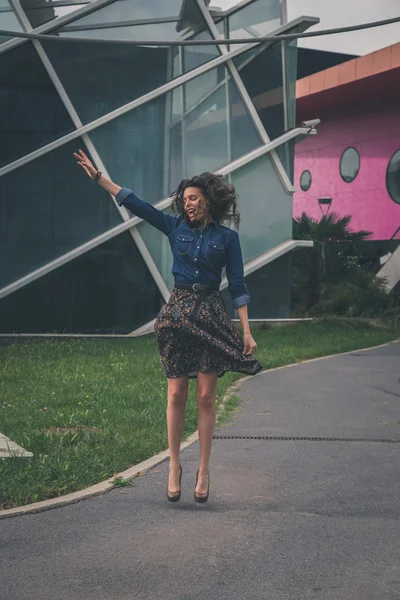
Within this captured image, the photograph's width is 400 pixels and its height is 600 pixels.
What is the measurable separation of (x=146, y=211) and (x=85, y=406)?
3.89m

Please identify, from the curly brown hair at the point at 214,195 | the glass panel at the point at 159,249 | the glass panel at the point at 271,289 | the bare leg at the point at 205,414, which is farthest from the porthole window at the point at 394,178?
the bare leg at the point at 205,414

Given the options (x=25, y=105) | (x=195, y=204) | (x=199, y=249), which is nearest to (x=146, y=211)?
(x=195, y=204)

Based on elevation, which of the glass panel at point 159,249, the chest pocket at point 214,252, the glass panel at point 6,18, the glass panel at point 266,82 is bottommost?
the glass panel at point 159,249

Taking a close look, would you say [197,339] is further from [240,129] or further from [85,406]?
[240,129]

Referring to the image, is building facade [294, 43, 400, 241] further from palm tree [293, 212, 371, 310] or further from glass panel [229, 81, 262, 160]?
glass panel [229, 81, 262, 160]

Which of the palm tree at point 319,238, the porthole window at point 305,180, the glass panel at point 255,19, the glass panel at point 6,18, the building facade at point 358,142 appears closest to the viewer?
the glass panel at point 6,18

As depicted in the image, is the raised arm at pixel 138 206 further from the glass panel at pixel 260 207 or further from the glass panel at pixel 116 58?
the glass panel at pixel 260 207

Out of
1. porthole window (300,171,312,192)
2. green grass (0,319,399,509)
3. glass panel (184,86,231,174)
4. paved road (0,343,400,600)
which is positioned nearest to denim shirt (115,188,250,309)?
paved road (0,343,400,600)

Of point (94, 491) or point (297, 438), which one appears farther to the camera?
point (297, 438)

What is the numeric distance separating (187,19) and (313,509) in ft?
52.1

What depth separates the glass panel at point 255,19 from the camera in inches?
801

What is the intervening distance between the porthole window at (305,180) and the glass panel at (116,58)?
625 inches

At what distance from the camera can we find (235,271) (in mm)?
5941

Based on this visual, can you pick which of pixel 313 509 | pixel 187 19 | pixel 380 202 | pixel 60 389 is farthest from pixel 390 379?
pixel 380 202
